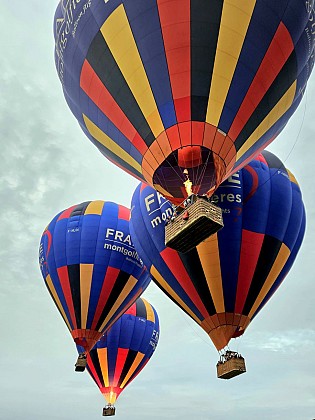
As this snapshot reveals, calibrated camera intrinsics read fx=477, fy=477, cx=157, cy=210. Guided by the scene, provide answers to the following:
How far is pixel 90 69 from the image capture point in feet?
32.4

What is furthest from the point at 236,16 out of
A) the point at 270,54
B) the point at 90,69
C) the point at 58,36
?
the point at 58,36

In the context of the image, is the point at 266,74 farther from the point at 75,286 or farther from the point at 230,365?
the point at 75,286

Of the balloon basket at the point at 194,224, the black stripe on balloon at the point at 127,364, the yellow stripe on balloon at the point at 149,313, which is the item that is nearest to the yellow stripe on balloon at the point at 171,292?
the balloon basket at the point at 194,224

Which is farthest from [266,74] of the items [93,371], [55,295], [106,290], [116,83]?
[93,371]

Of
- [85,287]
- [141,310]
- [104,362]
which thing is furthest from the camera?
[141,310]

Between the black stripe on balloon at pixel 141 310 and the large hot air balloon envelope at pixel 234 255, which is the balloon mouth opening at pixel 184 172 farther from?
the black stripe on balloon at pixel 141 310

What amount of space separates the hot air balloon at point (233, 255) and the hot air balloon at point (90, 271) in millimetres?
3356

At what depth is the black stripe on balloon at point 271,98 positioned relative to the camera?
9500mm

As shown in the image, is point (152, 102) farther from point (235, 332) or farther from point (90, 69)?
point (235, 332)

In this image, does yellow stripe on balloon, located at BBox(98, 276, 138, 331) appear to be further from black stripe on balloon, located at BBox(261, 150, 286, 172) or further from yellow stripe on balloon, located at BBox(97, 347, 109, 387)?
black stripe on balloon, located at BBox(261, 150, 286, 172)

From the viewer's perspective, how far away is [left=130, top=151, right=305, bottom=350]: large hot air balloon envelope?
12.0 metres

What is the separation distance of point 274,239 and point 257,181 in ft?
5.22

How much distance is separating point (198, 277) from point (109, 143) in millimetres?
4152

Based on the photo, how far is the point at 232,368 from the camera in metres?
11.4
